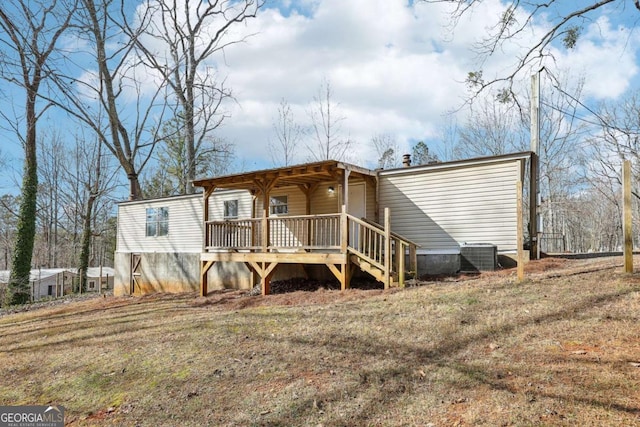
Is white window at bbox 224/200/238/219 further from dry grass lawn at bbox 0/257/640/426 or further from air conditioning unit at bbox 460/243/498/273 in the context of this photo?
air conditioning unit at bbox 460/243/498/273

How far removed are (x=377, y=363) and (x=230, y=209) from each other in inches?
451

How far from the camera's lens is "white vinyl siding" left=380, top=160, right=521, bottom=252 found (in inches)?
405

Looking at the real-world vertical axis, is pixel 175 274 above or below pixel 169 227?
below

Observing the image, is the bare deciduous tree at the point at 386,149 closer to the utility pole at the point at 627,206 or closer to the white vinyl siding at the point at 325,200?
the white vinyl siding at the point at 325,200

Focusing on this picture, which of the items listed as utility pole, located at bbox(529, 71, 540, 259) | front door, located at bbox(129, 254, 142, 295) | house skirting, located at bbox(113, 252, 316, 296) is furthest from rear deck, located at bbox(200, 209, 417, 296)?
front door, located at bbox(129, 254, 142, 295)

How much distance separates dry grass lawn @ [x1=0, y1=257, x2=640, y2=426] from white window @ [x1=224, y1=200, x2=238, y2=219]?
7.07 meters

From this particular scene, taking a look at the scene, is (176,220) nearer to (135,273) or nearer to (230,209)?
(230,209)

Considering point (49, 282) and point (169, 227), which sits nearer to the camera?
point (169, 227)

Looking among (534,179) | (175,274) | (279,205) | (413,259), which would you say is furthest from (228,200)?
(534,179)

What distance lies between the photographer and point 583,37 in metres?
9.14

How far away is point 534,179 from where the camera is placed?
1194 centimetres

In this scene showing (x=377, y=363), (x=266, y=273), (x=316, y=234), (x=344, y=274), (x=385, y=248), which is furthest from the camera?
(x=266, y=273)

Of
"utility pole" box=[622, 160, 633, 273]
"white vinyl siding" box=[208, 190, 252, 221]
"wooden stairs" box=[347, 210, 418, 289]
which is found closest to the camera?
"utility pole" box=[622, 160, 633, 273]

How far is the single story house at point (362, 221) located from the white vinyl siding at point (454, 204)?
2 cm
